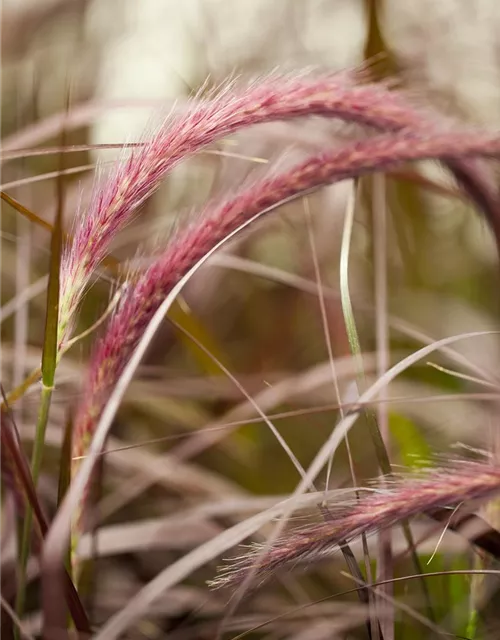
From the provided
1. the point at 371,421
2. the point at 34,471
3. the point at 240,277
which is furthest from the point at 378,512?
the point at 240,277

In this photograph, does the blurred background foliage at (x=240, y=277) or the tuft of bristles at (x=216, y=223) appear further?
the blurred background foliage at (x=240, y=277)

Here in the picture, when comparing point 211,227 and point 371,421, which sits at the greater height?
point 211,227

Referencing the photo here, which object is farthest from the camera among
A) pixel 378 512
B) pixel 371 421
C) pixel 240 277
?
pixel 240 277

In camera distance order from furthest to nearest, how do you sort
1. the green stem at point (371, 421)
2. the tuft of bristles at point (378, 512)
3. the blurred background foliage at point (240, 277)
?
1. the blurred background foliage at point (240, 277)
2. the green stem at point (371, 421)
3. the tuft of bristles at point (378, 512)

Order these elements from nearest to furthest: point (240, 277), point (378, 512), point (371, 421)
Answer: point (378, 512) < point (371, 421) < point (240, 277)

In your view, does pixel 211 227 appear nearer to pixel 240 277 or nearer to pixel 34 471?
pixel 34 471

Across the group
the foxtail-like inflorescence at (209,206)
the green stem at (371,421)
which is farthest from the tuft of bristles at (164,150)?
the green stem at (371,421)

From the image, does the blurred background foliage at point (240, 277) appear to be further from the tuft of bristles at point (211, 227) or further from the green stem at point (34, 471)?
the green stem at point (34, 471)

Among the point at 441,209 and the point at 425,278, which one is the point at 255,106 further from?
the point at 441,209
